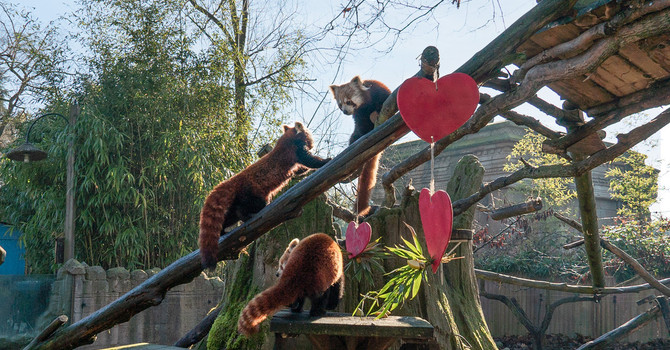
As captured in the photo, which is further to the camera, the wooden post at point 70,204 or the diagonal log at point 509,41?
the wooden post at point 70,204

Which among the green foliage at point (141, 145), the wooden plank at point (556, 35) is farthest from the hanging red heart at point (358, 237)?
the green foliage at point (141, 145)

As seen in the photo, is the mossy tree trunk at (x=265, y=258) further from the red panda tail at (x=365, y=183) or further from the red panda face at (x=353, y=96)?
the red panda face at (x=353, y=96)

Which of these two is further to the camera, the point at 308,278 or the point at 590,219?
the point at 590,219

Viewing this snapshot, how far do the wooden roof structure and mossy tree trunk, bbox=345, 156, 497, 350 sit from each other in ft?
4.50

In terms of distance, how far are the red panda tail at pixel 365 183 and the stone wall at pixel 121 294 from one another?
4.95 meters

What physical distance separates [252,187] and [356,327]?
95 cm

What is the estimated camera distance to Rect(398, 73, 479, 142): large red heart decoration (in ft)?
6.70

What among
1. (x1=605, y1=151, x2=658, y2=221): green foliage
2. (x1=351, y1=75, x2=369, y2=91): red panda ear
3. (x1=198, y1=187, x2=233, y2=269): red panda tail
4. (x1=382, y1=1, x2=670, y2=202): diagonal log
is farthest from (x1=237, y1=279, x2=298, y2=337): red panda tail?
(x1=605, y1=151, x2=658, y2=221): green foliage

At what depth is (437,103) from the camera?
6.86 feet

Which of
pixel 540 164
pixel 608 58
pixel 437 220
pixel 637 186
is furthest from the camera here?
pixel 637 186

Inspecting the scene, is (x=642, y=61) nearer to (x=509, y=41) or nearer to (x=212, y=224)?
(x=509, y=41)

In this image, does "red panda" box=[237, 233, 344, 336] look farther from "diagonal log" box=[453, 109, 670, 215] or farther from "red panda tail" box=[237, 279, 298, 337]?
"diagonal log" box=[453, 109, 670, 215]

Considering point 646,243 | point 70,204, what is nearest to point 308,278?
point 70,204

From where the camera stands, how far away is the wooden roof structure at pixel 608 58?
2.65m
